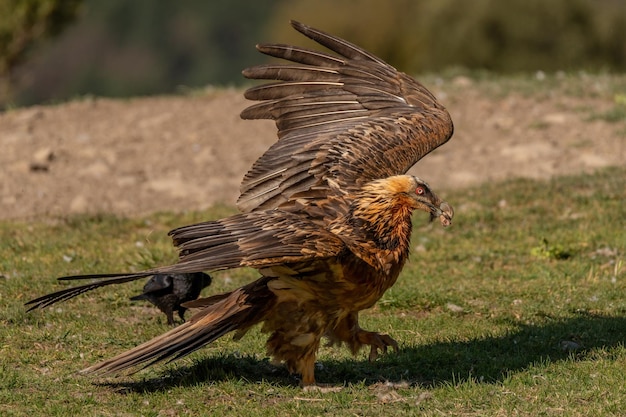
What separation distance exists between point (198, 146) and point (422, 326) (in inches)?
289

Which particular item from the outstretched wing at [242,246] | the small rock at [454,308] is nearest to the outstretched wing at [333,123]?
the outstretched wing at [242,246]

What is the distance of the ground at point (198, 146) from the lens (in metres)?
13.6

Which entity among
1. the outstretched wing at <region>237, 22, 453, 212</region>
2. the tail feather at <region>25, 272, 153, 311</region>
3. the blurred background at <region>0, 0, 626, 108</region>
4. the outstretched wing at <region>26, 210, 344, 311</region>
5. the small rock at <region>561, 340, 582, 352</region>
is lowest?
the small rock at <region>561, 340, 582, 352</region>

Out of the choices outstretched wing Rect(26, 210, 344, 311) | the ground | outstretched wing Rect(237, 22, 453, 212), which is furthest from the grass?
outstretched wing Rect(237, 22, 453, 212)

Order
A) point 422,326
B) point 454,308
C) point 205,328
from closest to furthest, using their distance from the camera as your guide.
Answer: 1. point 205,328
2. point 422,326
3. point 454,308

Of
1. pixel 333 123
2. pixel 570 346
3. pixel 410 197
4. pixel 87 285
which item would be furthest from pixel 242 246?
pixel 570 346

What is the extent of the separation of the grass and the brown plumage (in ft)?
1.12

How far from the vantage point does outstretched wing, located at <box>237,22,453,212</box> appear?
7.85m

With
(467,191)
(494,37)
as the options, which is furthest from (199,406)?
(494,37)

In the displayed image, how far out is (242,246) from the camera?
643 cm

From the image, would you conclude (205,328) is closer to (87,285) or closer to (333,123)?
(87,285)

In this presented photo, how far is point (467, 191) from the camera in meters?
13.1

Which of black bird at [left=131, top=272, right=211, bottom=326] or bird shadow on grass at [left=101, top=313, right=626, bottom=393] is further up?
black bird at [left=131, top=272, right=211, bottom=326]

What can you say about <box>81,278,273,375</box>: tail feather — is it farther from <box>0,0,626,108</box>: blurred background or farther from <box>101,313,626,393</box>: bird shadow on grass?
<box>0,0,626,108</box>: blurred background
